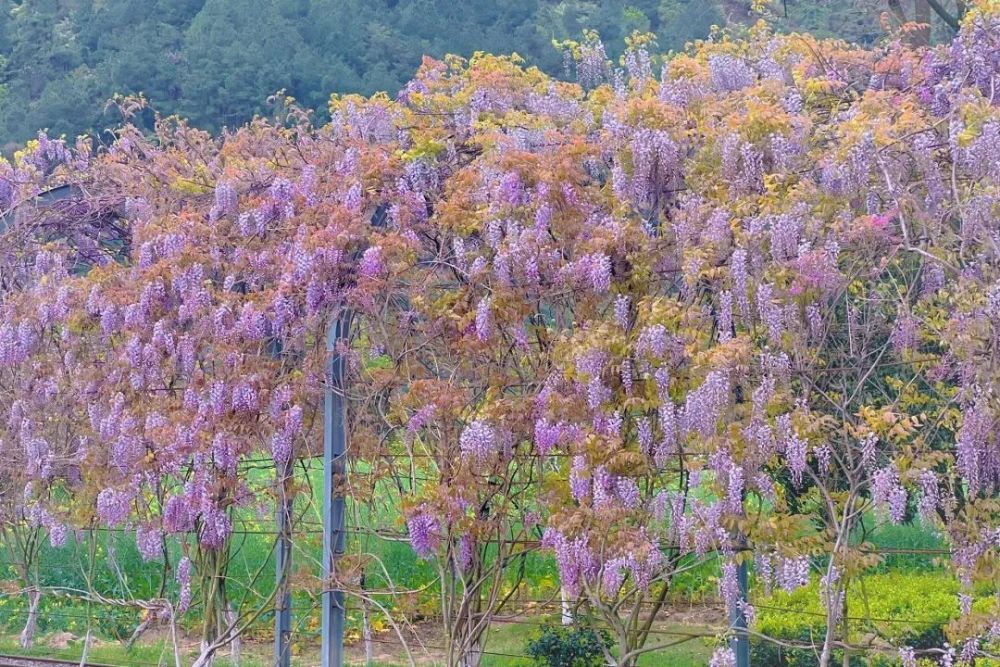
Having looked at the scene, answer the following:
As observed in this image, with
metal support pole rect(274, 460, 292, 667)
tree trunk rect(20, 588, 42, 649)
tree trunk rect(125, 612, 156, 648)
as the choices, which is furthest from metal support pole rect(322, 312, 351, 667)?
tree trunk rect(20, 588, 42, 649)

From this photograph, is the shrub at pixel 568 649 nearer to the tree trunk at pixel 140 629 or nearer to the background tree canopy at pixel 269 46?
the tree trunk at pixel 140 629

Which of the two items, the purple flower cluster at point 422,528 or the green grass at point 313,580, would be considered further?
the green grass at point 313,580

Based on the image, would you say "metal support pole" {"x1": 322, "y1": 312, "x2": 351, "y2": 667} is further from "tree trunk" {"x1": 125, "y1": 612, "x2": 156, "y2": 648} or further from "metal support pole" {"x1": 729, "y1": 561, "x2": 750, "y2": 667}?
"metal support pole" {"x1": 729, "y1": 561, "x2": 750, "y2": 667}

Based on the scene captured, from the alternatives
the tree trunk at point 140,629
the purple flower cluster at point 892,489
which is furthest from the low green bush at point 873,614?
the tree trunk at point 140,629

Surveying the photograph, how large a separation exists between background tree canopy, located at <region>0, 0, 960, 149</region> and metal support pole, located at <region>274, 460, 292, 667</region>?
1175cm

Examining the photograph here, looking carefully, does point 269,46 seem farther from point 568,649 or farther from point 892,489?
point 892,489

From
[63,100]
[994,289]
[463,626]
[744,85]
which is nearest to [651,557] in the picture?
[463,626]

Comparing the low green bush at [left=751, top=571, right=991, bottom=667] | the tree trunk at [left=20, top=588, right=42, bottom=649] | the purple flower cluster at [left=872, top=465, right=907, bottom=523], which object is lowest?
the tree trunk at [left=20, top=588, right=42, bottom=649]

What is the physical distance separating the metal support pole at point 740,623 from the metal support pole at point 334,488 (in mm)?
1864

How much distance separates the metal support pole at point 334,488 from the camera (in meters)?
5.66

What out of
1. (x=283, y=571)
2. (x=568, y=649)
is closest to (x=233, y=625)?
(x=283, y=571)

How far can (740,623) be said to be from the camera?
15.9ft

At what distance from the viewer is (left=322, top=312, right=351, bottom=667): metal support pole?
566 cm

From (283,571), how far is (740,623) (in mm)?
2247
